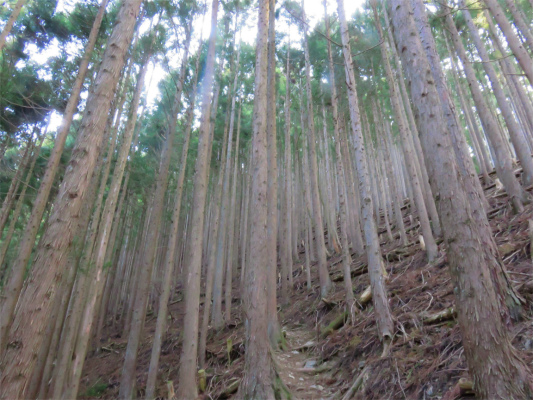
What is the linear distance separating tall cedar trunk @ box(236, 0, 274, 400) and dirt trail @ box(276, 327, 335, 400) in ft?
1.95

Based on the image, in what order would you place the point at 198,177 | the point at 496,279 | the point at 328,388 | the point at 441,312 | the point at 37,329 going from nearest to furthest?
the point at 37,329 < the point at 496,279 < the point at 441,312 < the point at 328,388 < the point at 198,177

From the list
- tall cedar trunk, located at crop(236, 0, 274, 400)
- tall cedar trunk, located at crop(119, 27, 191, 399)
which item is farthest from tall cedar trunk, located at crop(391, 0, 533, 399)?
tall cedar trunk, located at crop(119, 27, 191, 399)

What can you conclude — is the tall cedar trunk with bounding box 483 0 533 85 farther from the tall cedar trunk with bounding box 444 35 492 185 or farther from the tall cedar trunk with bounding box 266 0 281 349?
the tall cedar trunk with bounding box 444 35 492 185

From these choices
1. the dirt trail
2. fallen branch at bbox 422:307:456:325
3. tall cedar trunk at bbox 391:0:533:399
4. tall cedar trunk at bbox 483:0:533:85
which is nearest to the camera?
tall cedar trunk at bbox 391:0:533:399

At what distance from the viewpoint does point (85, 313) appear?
6.53 meters

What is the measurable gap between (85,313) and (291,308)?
5.42 m

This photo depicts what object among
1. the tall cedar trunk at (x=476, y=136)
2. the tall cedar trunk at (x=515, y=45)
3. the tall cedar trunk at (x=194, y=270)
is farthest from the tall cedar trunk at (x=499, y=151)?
the tall cedar trunk at (x=194, y=270)

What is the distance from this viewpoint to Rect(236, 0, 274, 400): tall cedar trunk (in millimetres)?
3844

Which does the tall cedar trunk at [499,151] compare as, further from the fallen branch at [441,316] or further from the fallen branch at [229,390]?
the fallen branch at [229,390]

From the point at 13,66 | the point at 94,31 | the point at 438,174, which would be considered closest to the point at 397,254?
the point at 438,174

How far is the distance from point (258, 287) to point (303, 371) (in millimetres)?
2153

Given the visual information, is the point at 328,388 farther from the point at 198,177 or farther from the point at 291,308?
the point at 291,308

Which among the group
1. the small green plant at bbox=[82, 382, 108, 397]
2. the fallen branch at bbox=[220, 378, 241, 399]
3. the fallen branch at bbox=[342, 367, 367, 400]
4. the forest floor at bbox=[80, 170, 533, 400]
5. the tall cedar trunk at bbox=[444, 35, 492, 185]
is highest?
the tall cedar trunk at bbox=[444, 35, 492, 185]

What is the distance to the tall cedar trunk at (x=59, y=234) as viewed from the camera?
248 cm
